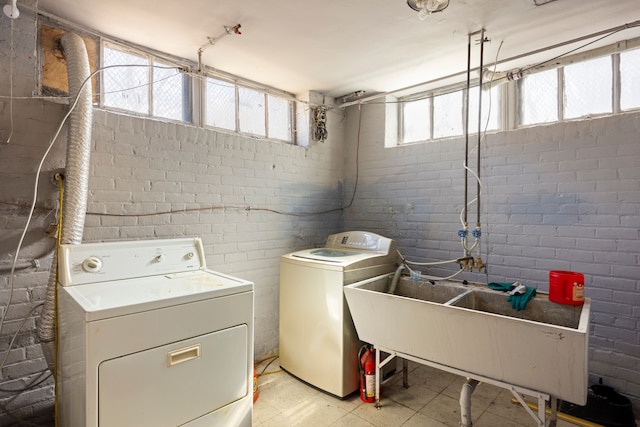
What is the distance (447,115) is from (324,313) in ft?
7.13

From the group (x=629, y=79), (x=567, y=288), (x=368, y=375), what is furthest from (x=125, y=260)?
(x=629, y=79)

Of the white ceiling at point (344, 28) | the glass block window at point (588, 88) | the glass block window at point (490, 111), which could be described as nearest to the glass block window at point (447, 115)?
the glass block window at point (490, 111)

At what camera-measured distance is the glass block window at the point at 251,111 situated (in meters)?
3.06

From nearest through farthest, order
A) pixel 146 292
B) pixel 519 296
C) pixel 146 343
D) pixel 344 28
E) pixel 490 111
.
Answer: pixel 146 343, pixel 146 292, pixel 519 296, pixel 344 28, pixel 490 111

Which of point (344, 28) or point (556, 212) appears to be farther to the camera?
point (556, 212)

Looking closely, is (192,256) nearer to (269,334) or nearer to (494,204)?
(269,334)

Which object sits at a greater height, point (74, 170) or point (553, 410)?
point (74, 170)

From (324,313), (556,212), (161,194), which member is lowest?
(324,313)

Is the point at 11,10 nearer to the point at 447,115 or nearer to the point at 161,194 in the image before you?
the point at 161,194

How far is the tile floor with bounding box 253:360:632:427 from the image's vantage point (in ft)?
7.13

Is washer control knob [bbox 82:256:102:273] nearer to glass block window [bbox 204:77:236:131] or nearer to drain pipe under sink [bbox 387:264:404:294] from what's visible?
glass block window [bbox 204:77:236:131]

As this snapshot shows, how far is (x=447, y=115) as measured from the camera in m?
3.19

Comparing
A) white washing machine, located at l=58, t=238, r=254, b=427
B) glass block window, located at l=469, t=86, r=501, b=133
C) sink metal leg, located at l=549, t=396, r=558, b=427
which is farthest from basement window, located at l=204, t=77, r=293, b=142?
sink metal leg, located at l=549, t=396, r=558, b=427

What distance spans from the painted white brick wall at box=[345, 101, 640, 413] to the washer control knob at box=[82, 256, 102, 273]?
98.9 inches
